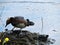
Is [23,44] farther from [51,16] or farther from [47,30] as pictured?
[51,16]

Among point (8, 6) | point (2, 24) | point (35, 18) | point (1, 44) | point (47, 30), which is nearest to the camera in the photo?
point (1, 44)

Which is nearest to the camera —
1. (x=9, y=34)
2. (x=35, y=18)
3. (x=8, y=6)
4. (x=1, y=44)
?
(x=1, y=44)

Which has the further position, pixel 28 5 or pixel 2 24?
pixel 28 5

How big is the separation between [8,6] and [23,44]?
3.40m

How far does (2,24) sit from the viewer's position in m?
5.03

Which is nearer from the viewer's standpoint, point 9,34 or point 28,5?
point 9,34

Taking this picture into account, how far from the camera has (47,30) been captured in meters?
4.64

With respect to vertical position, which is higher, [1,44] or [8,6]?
[8,6]

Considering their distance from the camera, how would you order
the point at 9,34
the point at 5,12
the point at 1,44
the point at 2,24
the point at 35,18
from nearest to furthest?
the point at 1,44 → the point at 9,34 → the point at 2,24 → the point at 35,18 → the point at 5,12

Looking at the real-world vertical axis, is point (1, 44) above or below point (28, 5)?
below

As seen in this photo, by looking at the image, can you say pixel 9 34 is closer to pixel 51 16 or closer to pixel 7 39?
pixel 7 39

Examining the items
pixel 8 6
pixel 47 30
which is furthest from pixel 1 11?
pixel 47 30

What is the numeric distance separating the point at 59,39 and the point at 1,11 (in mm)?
2529

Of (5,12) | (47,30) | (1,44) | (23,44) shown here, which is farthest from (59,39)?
(5,12)
